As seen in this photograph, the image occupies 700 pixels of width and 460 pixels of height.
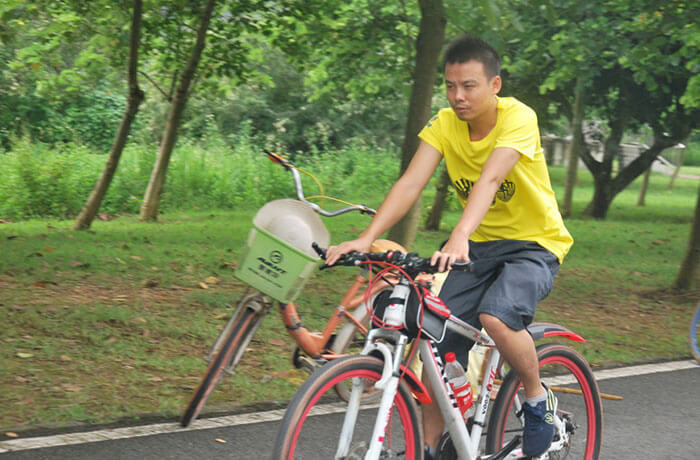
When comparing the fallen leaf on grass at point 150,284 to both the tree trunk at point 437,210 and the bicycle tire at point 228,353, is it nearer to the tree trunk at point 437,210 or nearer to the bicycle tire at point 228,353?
the bicycle tire at point 228,353

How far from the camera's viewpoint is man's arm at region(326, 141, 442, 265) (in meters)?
3.23

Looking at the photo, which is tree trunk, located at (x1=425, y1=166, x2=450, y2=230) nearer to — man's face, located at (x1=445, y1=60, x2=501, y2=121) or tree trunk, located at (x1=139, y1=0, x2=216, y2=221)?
tree trunk, located at (x1=139, y1=0, x2=216, y2=221)

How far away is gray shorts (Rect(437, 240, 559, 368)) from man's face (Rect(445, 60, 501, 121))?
2.06ft

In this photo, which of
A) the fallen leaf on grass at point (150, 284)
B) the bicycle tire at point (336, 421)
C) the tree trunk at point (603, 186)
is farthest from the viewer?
the tree trunk at point (603, 186)

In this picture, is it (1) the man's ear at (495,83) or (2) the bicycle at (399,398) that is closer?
(2) the bicycle at (399,398)

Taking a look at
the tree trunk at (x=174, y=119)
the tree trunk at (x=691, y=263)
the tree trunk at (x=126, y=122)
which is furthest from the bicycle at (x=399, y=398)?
the tree trunk at (x=174, y=119)

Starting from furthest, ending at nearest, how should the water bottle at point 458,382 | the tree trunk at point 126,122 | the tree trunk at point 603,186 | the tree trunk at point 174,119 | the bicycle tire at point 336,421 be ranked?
the tree trunk at point 603,186, the tree trunk at point 174,119, the tree trunk at point 126,122, the water bottle at point 458,382, the bicycle tire at point 336,421

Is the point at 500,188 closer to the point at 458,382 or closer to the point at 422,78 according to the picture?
the point at 458,382

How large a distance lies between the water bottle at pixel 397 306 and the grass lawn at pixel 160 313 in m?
2.16

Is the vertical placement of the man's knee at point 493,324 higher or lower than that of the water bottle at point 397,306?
lower

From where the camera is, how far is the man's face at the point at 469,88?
10.5 feet

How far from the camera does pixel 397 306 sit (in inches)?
116

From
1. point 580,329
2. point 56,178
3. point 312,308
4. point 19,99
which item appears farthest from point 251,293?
point 19,99

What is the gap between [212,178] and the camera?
16328 mm
